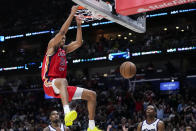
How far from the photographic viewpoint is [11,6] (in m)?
21.9

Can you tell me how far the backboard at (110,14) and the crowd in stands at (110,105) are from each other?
507 cm

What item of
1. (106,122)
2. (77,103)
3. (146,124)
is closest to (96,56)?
(77,103)

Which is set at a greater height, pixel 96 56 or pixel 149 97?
pixel 96 56

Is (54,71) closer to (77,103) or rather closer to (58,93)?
(58,93)

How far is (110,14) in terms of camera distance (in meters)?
5.34

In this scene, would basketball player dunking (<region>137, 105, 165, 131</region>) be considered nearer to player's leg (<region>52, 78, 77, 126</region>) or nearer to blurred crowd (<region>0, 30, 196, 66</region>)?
player's leg (<region>52, 78, 77, 126</region>)

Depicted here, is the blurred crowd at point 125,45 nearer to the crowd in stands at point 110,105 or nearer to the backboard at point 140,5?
the crowd in stands at point 110,105

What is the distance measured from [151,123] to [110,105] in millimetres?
7456

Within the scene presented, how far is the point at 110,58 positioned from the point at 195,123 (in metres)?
6.18

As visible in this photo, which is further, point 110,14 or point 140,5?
point 110,14

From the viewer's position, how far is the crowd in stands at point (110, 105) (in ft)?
37.9

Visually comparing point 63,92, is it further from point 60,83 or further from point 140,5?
point 140,5

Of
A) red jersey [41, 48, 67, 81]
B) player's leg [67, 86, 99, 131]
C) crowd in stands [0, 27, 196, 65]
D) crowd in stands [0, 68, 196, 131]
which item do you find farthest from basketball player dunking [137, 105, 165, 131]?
crowd in stands [0, 27, 196, 65]

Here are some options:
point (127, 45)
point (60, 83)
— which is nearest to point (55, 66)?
point (60, 83)
